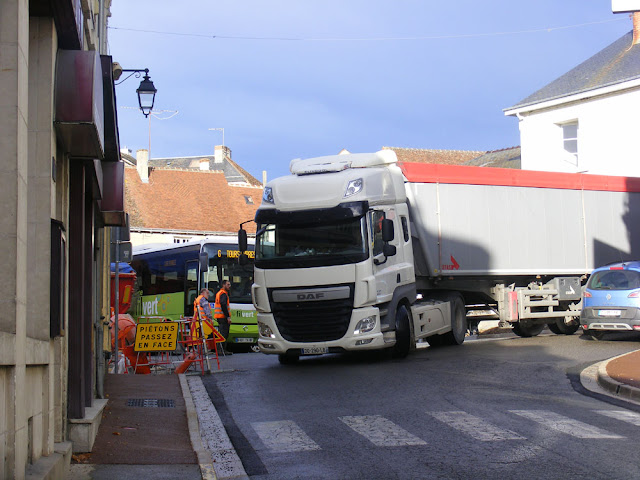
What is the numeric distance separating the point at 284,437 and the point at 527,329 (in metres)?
13.5

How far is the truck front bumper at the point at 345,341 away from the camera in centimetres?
1536

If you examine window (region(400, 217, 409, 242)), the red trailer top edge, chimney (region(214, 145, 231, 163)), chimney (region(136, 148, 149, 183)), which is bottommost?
window (region(400, 217, 409, 242))

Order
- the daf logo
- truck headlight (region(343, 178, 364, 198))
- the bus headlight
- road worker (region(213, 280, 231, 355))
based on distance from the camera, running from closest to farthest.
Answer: the daf logo
truck headlight (region(343, 178, 364, 198))
the bus headlight
road worker (region(213, 280, 231, 355))

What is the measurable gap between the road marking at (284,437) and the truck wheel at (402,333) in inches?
251

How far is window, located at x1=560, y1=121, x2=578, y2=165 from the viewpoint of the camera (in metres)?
34.2

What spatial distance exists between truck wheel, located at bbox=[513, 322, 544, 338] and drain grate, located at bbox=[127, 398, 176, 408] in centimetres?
1142

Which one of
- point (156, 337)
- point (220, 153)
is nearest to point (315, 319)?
point (156, 337)

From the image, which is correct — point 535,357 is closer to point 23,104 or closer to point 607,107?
point 23,104

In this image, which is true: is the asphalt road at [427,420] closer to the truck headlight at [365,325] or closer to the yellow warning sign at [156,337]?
the truck headlight at [365,325]

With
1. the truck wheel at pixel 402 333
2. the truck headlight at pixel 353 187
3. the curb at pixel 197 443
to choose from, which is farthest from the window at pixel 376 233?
the curb at pixel 197 443

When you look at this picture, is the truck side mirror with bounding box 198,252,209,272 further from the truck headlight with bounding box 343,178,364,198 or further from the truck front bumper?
the truck headlight with bounding box 343,178,364,198

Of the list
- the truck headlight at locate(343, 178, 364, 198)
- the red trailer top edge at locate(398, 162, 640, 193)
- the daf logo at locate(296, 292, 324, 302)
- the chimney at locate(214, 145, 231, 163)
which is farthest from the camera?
the chimney at locate(214, 145, 231, 163)

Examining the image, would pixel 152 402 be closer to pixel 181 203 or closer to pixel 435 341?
pixel 435 341

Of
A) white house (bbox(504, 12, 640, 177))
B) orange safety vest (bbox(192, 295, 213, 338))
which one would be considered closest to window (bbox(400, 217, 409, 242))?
orange safety vest (bbox(192, 295, 213, 338))
